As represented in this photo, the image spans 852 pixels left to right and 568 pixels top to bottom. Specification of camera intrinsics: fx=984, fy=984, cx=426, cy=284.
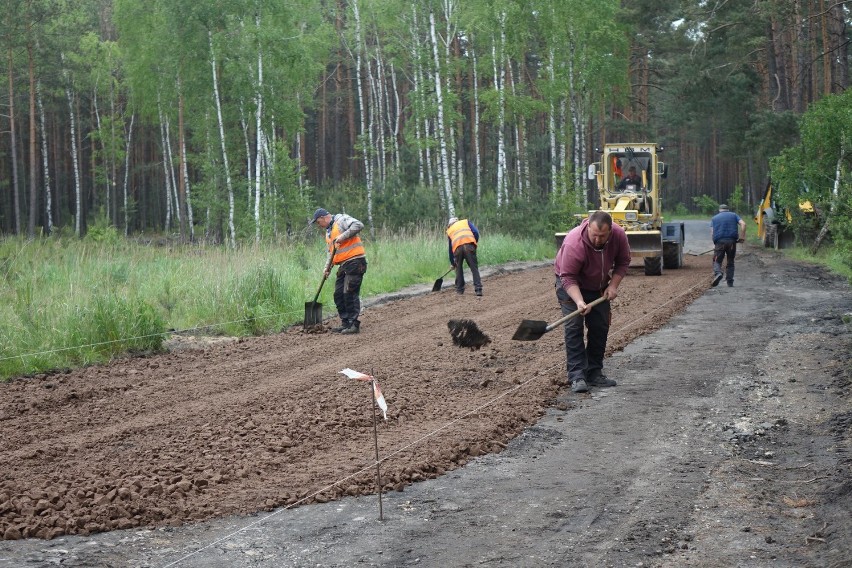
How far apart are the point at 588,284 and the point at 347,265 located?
5281 mm

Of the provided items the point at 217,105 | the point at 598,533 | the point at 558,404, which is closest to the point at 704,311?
the point at 558,404

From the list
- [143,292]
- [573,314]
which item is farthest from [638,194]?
[573,314]

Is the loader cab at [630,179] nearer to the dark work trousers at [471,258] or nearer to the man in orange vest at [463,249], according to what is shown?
the man in orange vest at [463,249]

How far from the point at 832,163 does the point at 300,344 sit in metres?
19.3

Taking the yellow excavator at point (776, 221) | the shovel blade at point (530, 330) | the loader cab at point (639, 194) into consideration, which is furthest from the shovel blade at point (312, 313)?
the yellow excavator at point (776, 221)

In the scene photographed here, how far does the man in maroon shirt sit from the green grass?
5.77 meters

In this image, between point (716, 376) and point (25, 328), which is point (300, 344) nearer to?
point (25, 328)

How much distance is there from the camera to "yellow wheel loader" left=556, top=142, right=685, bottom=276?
23.6 m

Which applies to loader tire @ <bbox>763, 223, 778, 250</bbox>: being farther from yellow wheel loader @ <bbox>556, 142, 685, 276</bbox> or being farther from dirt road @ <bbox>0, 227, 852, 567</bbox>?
dirt road @ <bbox>0, 227, 852, 567</bbox>

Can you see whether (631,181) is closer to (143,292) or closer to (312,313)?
(312,313)

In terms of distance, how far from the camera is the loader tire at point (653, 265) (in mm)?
23172

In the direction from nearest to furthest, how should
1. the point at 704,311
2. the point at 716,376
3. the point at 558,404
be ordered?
the point at 558,404, the point at 716,376, the point at 704,311

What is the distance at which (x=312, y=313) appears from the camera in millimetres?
14664

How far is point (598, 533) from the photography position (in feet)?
17.8
